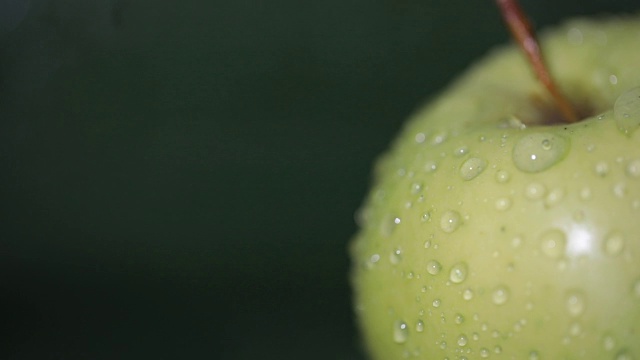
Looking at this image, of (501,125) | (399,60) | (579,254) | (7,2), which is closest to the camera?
(579,254)

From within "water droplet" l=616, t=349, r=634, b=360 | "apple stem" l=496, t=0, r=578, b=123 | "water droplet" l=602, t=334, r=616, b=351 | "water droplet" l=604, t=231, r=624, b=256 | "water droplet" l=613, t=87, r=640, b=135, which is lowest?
"water droplet" l=616, t=349, r=634, b=360

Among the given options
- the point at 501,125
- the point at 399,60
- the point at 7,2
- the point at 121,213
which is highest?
the point at 7,2

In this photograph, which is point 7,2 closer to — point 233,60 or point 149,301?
point 233,60

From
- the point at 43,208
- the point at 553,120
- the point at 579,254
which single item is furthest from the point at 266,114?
the point at 579,254

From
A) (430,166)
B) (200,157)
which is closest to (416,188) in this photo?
(430,166)

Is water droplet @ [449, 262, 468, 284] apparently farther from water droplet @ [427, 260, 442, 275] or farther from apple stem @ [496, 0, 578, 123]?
apple stem @ [496, 0, 578, 123]

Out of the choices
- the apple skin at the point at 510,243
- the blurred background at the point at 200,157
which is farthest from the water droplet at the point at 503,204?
the blurred background at the point at 200,157

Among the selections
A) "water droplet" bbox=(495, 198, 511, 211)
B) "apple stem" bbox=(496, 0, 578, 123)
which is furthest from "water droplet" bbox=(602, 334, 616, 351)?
"apple stem" bbox=(496, 0, 578, 123)

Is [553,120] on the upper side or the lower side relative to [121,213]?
lower
